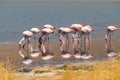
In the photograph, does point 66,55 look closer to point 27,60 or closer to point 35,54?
point 35,54

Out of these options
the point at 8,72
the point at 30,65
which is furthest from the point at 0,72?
the point at 30,65

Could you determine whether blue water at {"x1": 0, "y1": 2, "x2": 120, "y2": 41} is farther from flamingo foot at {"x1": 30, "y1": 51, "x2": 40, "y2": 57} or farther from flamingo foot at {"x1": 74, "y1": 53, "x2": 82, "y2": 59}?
flamingo foot at {"x1": 74, "y1": 53, "x2": 82, "y2": 59}

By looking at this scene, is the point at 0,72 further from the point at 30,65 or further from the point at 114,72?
the point at 30,65

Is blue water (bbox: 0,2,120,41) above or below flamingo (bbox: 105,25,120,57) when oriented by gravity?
below

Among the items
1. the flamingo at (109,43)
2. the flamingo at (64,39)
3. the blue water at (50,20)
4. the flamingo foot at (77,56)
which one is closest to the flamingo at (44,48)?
the flamingo at (64,39)

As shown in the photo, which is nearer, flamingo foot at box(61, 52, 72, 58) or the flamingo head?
the flamingo head

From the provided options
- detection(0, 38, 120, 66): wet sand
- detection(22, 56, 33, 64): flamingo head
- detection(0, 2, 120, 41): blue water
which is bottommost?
detection(0, 2, 120, 41): blue water

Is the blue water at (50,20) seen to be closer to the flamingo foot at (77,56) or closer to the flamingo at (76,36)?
the flamingo at (76,36)

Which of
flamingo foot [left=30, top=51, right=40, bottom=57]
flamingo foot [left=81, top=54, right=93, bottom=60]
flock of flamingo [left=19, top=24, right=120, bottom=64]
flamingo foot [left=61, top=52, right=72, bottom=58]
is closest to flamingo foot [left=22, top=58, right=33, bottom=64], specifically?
flock of flamingo [left=19, top=24, right=120, bottom=64]

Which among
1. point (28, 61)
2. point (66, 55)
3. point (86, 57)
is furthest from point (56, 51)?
point (28, 61)

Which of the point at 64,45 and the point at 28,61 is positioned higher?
the point at 28,61

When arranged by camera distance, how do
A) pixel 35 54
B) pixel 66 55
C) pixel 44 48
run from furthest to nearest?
pixel 44 48
pixel 35 54
pixel 66 55

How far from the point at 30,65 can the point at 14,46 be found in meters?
9.65

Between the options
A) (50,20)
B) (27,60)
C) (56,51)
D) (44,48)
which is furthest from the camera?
(50,20)
